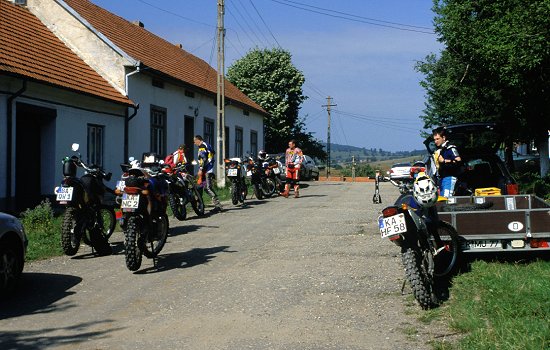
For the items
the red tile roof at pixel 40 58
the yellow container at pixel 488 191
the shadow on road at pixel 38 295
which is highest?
the red tile roof at pixel 40 58

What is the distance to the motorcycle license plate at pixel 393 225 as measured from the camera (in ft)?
20.9

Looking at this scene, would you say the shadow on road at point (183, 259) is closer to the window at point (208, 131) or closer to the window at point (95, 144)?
the window at point (95, 144)

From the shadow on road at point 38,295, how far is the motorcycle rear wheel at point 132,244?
2.16ft

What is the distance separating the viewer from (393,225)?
6.43 meters

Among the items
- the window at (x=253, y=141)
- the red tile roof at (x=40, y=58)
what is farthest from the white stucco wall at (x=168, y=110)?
the window at (x=253, y=141)

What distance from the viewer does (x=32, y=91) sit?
16328mm

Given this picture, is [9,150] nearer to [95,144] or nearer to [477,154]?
[95,144]

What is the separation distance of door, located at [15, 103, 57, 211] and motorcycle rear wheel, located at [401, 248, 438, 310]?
12.0 metres

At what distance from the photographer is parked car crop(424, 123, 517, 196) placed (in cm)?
1101

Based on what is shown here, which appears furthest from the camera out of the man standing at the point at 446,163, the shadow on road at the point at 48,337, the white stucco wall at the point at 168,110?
the white stucco wall at the point at 168,110

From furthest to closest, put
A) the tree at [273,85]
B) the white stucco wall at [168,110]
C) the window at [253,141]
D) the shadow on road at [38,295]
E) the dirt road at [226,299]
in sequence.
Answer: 1. the tree at [273,85]
2. the window at [253,141]
3. the white stucco wall at [168,110]
4. the shadow on road at [38,295]
5. the dirt road at [226,299]

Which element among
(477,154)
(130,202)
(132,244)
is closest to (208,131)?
(477,154)

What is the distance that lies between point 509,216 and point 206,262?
4136mm

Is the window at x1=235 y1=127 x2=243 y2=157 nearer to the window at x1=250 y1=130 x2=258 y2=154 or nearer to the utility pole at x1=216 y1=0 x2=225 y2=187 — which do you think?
the window at x1=250 y1=130 x2=258 y2=154
